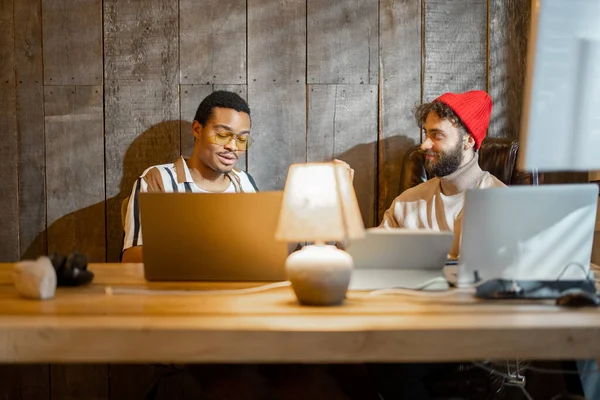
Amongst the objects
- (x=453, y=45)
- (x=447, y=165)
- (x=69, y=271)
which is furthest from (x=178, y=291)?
(x=453, y=45)

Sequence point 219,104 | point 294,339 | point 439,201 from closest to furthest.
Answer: point 294,339 → point 439,201 → point 219,104

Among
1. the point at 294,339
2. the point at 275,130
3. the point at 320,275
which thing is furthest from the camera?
the point at 275,130

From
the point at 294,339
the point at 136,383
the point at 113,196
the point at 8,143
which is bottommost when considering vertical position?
the point at 136,383

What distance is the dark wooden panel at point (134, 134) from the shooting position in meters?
3.24

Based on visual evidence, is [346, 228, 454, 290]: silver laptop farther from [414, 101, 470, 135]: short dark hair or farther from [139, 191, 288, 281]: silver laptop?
[414, 101, 470, 135]: short dark hair

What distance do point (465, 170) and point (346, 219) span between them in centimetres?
139

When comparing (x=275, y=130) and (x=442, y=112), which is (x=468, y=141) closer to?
(x=442, y=112)

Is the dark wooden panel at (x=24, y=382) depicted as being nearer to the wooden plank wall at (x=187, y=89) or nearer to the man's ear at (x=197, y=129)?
the wooden plank wall at (x=187, y=89)

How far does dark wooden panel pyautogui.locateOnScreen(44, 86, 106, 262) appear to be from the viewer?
10.6 feet

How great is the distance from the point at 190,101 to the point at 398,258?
1646 mm

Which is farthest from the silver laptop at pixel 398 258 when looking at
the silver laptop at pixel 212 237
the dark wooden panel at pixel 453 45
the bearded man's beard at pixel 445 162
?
the dark wooden panel at pixel 453 45

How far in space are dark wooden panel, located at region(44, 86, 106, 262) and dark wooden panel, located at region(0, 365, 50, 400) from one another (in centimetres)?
53

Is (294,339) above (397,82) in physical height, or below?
below

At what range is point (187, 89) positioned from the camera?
3252 mm
